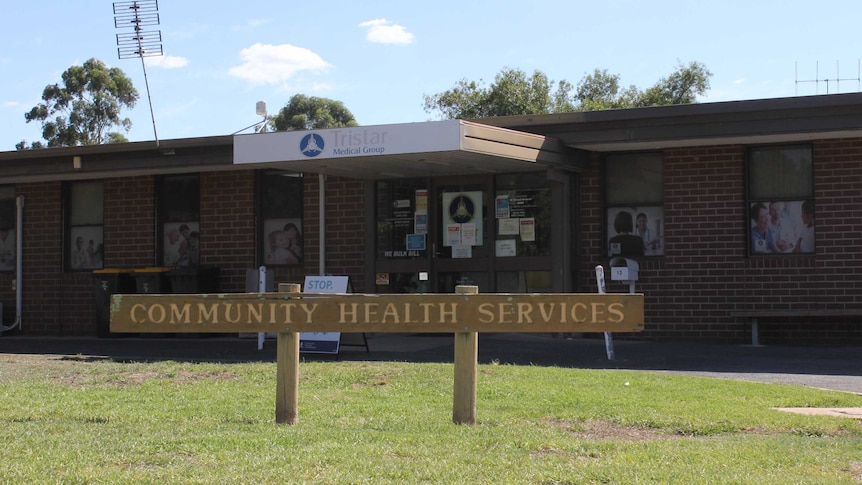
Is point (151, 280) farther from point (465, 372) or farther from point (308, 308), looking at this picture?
point (465, 372)

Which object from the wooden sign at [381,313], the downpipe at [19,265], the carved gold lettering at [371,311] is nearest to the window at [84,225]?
the downpipe at [19,265]

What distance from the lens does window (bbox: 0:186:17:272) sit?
21203 millimetres

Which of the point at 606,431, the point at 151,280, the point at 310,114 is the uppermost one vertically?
the point at 310,114

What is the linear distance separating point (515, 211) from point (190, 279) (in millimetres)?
6059

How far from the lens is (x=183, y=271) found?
61.6 ft

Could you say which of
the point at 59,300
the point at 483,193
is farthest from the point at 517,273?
the point at 59,300

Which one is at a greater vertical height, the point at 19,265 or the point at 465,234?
the point at 465,234

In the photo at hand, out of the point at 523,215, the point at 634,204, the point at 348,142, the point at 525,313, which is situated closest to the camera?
the point at 525,313

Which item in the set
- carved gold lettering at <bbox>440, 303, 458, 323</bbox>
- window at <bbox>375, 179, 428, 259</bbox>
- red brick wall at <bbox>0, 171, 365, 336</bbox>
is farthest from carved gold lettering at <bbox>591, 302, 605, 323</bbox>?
red brick wall at <bbox>0, 171, 365, 336</bbox>

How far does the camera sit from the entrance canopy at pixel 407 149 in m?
14.5

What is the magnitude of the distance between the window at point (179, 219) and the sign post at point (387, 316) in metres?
11.5

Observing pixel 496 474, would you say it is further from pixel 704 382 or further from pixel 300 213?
pixel 300 213

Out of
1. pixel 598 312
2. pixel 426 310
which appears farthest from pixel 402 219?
pixel 598 312

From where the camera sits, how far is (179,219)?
20000 millimetres
